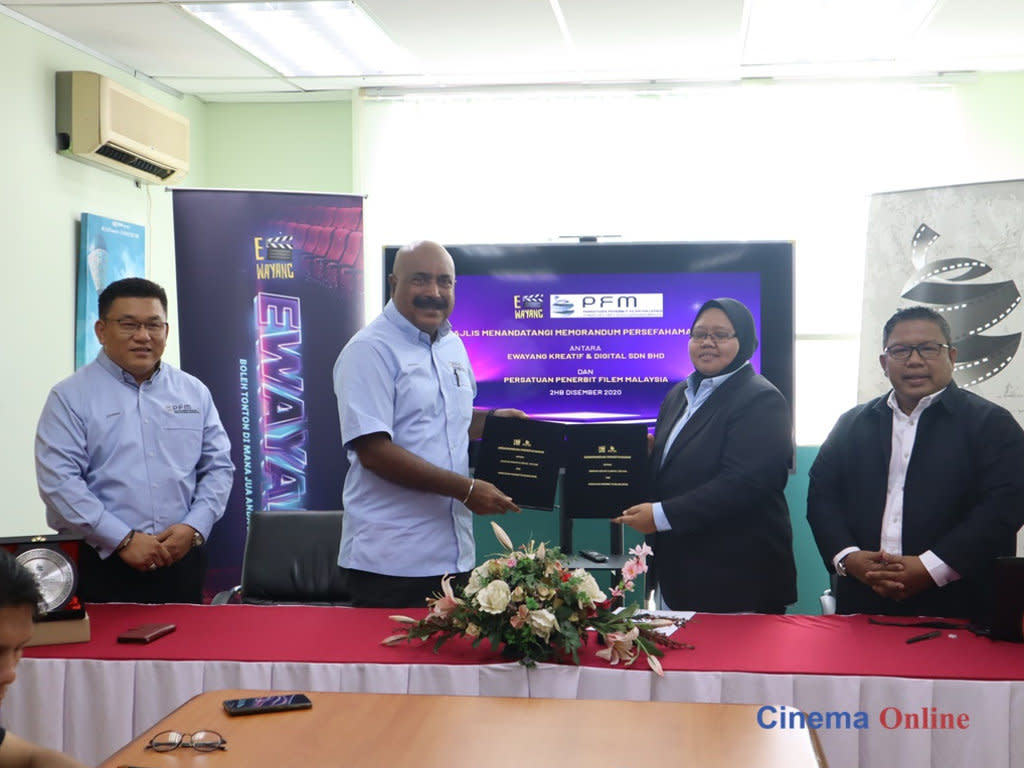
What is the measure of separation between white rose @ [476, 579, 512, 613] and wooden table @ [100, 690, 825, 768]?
27 cm

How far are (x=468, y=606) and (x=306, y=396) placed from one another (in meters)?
2.86

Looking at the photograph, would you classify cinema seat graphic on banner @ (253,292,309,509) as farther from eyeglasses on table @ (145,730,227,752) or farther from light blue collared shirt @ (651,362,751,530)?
eyeglasses on table @ (145,730,227,752)

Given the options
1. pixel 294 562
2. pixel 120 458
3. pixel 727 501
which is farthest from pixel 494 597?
pixel 120 458

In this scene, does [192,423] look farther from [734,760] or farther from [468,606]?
[734,760]

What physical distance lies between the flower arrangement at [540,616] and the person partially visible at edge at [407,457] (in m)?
0.62

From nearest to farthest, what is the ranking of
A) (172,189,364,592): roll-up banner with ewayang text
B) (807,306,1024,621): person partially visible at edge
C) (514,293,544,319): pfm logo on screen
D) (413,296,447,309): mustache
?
(807,306,1024,621): person partially visible at edge → (413,296,447,309): mustache → (514,293,544,319): pfm logo on screen → (172,189,364,592): roll-up banner with ewayang text

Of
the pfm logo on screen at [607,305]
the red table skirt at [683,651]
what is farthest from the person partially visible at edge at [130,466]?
the pfm logo on screen at [607,305]

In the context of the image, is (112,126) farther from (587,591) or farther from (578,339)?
(587,591)

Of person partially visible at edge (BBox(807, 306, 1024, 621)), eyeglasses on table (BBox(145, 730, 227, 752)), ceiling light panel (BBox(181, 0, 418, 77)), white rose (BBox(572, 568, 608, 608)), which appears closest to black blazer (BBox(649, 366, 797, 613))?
person partially visible at edge (BBox(807, 306, 1024, 621))

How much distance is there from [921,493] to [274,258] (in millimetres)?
3301

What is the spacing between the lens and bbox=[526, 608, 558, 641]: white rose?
2410 mm

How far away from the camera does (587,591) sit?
250 cm

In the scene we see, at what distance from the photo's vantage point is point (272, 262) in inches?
202

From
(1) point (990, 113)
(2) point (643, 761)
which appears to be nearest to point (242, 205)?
(2) point (643, 761)
